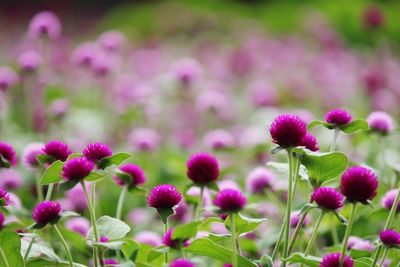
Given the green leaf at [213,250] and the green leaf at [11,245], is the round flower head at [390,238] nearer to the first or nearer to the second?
the green leaf at [213,250]

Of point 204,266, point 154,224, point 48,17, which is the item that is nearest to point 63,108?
point 48,17

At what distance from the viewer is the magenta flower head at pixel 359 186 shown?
0.96 m

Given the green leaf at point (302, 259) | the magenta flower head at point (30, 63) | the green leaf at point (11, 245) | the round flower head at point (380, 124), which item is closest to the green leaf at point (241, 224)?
the green leaf at point (302, 259)

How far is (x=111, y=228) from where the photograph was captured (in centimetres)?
105

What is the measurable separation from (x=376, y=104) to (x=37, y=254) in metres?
2.58

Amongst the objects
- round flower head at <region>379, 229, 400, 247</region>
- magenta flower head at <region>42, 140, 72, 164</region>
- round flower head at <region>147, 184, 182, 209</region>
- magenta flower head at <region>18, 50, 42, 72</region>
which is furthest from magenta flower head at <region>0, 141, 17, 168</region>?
magenta flower head at <region>18, 50, 42, 72</region>

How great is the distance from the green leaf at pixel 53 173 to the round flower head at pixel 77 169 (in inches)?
0.6

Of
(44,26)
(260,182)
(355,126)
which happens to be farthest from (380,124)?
(44,26)

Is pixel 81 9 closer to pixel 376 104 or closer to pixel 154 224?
pixel 376 104

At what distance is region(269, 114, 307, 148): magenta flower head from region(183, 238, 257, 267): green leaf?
19cm

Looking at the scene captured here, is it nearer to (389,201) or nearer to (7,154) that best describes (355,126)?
(389,201)

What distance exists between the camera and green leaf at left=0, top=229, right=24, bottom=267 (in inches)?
39.8

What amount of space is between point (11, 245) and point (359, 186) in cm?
56

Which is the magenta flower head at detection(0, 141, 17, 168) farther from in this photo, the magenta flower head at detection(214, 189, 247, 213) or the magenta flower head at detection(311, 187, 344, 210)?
the magenta flower head at detection(311, 187, 344, 210)
